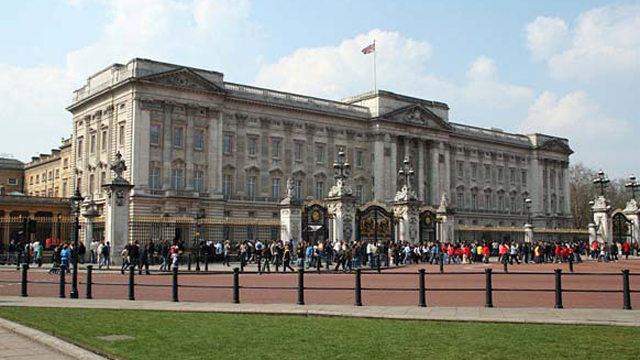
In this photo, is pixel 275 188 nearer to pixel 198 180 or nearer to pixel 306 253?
pixel 198 180

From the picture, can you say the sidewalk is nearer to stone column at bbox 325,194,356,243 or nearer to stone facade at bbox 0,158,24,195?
stone column at bbox 325,194,356,243

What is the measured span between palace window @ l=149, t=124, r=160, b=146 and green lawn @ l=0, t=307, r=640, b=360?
50.2 m

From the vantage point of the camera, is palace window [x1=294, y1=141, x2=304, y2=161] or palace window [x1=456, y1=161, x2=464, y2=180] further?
palace window [x1=456, y1=161, x2=464, y2=180]

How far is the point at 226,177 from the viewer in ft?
227

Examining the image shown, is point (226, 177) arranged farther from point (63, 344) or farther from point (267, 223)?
point (63, 344)

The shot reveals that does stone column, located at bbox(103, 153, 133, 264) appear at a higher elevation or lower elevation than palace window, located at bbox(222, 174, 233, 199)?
lower

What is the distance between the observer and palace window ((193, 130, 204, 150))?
6621 cm

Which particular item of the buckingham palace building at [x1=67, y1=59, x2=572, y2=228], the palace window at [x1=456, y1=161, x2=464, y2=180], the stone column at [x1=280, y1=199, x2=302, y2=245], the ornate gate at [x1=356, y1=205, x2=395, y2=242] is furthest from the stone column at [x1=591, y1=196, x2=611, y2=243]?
the palace window at [x1=456, y1=161, x2=464, y2=180]

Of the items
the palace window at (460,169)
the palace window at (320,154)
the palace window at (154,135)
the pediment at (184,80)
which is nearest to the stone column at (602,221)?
the palace window at (320,154)

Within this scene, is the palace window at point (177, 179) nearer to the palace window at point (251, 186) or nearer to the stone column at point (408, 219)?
the palace window at point (251, 186)

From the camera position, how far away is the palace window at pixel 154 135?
2482 inches

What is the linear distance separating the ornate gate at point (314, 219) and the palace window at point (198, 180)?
2801 centimetres

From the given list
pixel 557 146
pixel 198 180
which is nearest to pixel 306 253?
pixel 198 180

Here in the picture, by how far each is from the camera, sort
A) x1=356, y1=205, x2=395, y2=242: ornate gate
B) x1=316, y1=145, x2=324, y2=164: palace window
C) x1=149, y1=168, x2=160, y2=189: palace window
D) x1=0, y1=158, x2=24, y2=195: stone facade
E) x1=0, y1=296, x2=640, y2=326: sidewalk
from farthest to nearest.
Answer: x1=0, y1=158, x2=24, y2=195: stone facade, x1=316, y1=145, x2=324, y2=164: palace window, x1=149, y1=168, x2=160, y2=189: palace window, x1=356, y1=205, x2=395, y2=242: ornate gate, x1=0, y1=296, x2=640, y2=326: sidewalk
